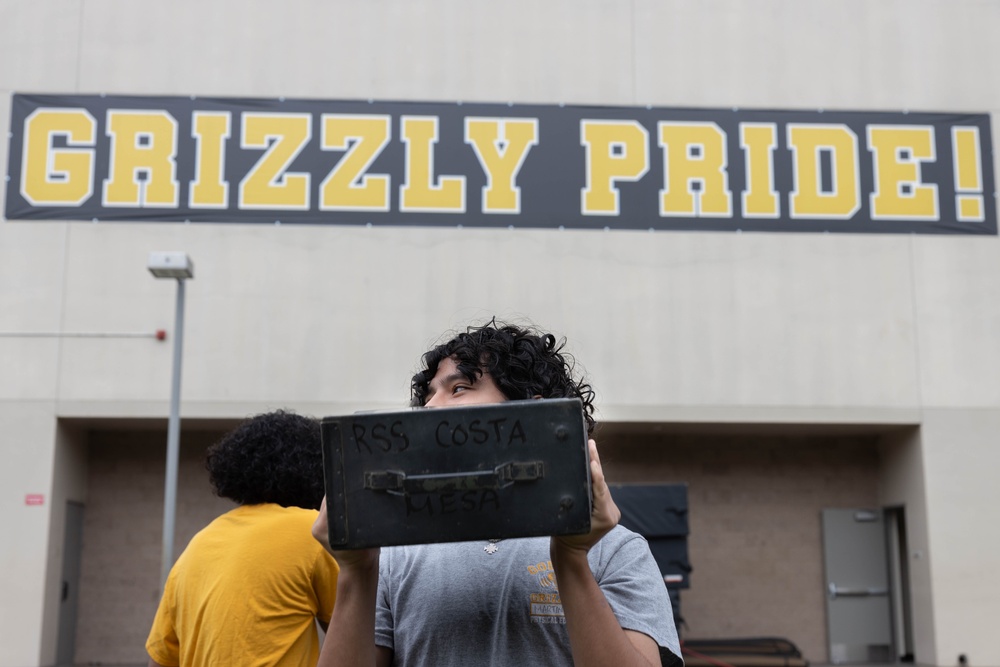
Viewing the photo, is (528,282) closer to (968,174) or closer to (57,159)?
(968,174)

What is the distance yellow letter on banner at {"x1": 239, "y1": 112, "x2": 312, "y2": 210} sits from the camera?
42.9 ft

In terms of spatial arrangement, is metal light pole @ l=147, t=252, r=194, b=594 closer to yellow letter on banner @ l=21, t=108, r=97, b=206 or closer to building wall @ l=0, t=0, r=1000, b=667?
building wall @ l=0, t=0, r=1000, b=667

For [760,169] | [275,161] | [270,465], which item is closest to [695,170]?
[760,169]

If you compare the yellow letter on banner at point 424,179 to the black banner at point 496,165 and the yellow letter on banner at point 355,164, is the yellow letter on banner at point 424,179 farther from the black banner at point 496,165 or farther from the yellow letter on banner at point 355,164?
the yellow letter on banner at point 355,164

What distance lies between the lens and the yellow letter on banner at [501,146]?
13.2 metres

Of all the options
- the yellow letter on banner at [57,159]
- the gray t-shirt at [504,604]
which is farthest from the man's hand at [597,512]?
the yellow letter on banner at [57,159]

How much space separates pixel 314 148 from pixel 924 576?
31.1ft

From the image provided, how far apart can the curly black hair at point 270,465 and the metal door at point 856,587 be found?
12316mm

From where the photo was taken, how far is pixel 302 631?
316 cm

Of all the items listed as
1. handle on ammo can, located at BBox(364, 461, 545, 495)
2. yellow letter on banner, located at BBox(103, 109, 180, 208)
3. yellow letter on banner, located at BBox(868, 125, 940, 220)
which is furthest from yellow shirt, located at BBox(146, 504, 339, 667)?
yellow letter on banner, located at BBox(868, 125, 940, 220)

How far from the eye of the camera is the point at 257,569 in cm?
314

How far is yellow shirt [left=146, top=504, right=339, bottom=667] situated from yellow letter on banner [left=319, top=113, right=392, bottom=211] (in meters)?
10.1

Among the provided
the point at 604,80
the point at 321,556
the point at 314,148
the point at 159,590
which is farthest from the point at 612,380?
the point at 321,556

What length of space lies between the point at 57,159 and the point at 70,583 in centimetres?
544
